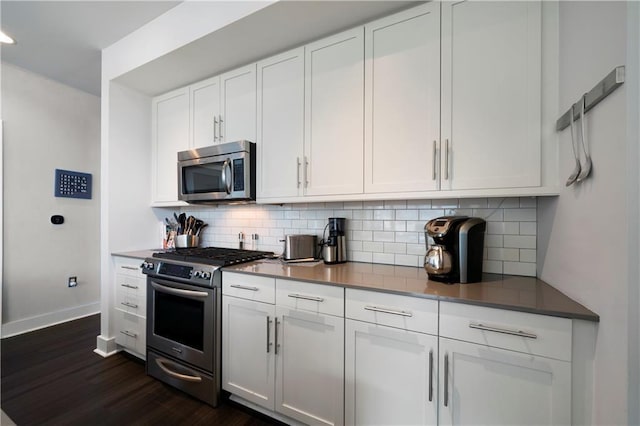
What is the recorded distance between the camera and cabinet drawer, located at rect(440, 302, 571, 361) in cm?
97

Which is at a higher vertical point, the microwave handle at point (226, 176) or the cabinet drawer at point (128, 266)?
→ the microwave handle at point (226, 176)

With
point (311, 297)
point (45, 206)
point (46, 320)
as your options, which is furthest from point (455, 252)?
point (46, 320)

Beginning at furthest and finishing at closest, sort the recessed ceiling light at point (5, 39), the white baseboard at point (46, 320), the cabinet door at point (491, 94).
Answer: the white baseboard at point (46, 320) → the recessed ceiling light at point (5, 39) → the cabinet door at point (491, 94)

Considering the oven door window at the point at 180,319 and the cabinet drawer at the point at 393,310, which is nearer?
the cabinet drawer at the point at 393,310

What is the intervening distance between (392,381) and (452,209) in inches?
42.0

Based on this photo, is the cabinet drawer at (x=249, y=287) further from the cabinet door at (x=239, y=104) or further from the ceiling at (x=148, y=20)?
the ceiling at (x=148, y=20)

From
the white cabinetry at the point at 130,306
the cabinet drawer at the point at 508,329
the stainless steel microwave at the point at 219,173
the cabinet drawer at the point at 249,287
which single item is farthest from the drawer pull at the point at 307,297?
the white cabinetry at the point at 130,306

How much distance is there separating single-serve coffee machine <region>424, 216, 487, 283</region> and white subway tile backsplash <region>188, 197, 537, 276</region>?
32 cm

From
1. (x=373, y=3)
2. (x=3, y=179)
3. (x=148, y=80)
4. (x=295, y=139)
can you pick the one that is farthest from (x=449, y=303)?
(x=3, y=179)

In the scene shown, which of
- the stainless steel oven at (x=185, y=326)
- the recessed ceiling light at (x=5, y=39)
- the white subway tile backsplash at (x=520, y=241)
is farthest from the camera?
the recessed ceiling light at (x=5, y=39)

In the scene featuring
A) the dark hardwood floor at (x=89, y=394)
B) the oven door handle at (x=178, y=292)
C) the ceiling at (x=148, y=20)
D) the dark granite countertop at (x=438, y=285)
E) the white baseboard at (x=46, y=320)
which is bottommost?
the dark hardwood floor at (x=89, y=394)

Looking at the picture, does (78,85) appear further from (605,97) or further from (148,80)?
(605,97)

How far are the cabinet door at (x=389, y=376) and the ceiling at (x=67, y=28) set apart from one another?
8.59ft

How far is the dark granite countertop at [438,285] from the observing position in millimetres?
1012
